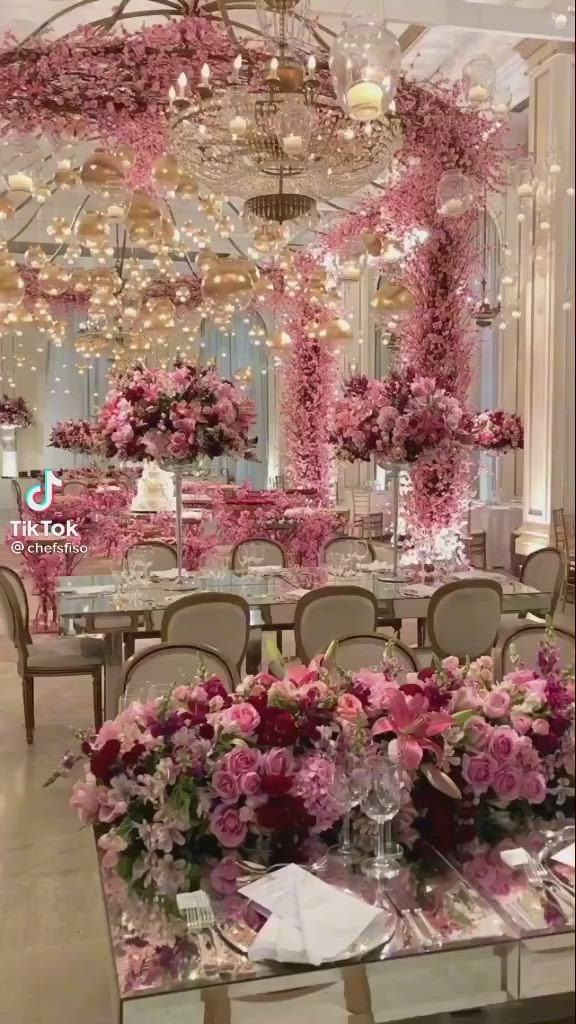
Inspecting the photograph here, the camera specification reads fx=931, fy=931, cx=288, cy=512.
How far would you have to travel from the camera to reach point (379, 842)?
2021mm

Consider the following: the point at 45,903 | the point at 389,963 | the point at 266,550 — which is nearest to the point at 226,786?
the point at 389,963

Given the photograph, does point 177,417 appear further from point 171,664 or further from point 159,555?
point 171,664

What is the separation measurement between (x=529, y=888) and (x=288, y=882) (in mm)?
484

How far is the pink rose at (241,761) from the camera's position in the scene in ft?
6.79

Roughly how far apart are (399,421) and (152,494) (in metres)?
6.04

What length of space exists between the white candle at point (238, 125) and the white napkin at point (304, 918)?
353 cm

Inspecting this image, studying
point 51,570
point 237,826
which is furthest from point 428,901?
point 51,570

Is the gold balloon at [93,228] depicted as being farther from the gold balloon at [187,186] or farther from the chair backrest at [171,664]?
the chair backrest at [171,664]

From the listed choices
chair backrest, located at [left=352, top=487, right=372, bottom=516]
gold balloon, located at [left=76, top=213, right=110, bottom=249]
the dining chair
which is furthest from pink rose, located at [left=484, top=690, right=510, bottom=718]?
chair backrest, located at [left=352, top=487, right=372, bottom=516]

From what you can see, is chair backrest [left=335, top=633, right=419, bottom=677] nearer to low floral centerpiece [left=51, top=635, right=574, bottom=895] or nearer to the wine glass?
low floral centerpiece [left=51, top=635, right=574, bottom=895]

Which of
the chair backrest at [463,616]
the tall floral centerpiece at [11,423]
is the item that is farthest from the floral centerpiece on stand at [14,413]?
the chair backrest at [463,616]

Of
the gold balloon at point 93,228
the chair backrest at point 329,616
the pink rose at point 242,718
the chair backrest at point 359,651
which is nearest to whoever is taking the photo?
the pink rose at point 242,718

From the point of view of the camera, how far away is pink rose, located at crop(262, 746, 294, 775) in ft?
6.86

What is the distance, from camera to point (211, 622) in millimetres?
4422
